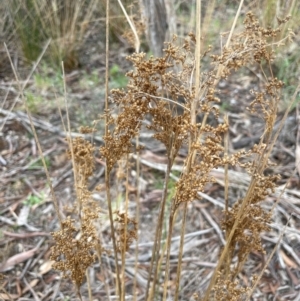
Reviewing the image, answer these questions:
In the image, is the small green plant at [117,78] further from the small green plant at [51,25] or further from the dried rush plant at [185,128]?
the dried rush plant at [185,128]

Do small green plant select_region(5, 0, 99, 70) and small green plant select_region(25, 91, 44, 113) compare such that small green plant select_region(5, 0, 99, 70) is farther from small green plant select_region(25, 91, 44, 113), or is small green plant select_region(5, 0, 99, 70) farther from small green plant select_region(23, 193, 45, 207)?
small green plant select_region(23, 193, 45, 207)

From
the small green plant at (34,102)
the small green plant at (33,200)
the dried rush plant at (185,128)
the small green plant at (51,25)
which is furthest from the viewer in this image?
the small green plant at (51,25)

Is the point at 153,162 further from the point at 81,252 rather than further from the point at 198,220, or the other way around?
the point at 81,252

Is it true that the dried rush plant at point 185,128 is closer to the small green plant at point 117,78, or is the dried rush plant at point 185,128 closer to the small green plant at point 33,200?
the small green plant at point 33,200

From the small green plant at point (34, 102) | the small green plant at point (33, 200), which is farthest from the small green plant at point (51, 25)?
the small green plant at point (33, 200)

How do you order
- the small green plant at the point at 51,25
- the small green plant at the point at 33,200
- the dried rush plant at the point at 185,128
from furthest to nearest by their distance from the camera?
the small green plant at the point at 51,25
the small green plant at the point at 33,200
the dried rush plant at the point at 185,128

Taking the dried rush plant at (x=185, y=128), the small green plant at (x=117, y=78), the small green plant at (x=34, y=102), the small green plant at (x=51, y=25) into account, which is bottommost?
the small green plant at (x=34, y=102)

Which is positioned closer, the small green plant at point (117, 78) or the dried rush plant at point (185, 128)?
the dried rush plant at point (185, 128)

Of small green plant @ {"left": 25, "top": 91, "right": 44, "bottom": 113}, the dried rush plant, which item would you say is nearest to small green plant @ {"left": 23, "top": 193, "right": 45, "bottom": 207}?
small green plant @ {"left": 25, "top": 91, "right": 44, "bottom": 113}

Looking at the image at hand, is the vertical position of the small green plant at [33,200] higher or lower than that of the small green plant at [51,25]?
lower

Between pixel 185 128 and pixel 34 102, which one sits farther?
pixel 34 102

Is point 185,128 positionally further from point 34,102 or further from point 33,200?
point 34,102

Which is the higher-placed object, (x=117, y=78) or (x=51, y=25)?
(x=51, y=25)

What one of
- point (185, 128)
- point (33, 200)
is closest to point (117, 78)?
point (33, 200)
